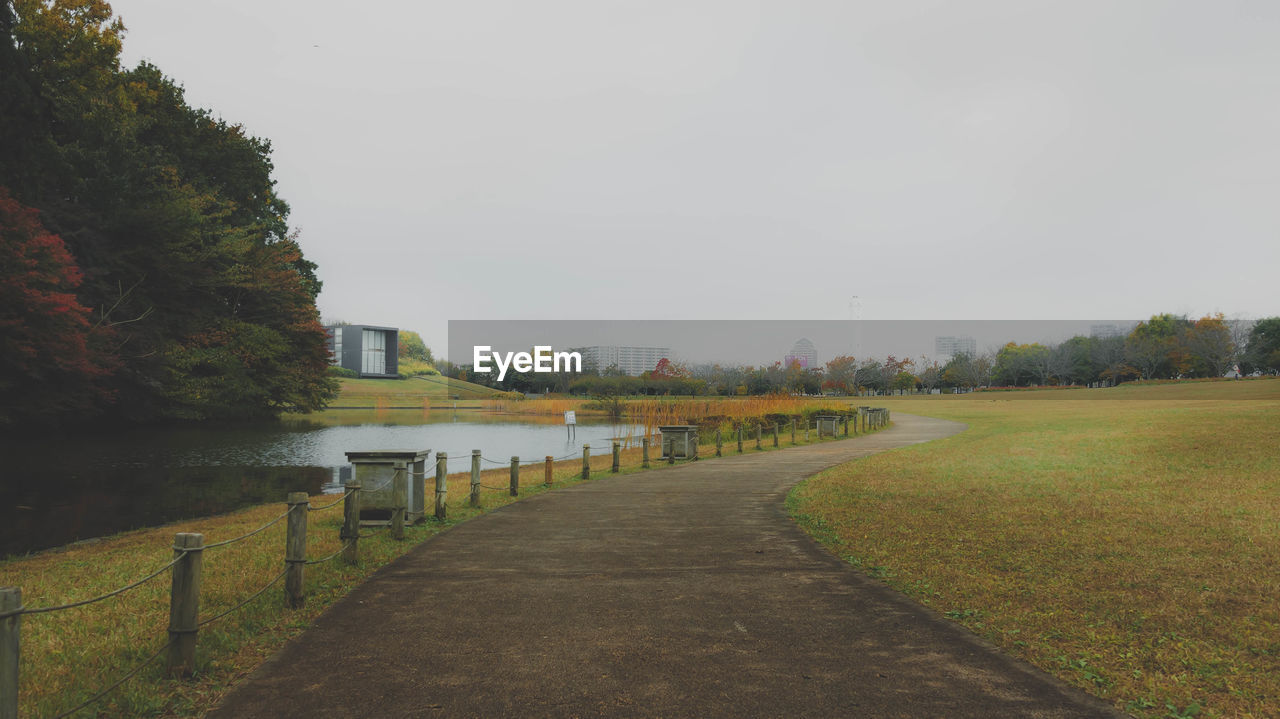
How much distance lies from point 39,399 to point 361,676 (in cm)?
3214

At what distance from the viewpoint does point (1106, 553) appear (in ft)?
26.1

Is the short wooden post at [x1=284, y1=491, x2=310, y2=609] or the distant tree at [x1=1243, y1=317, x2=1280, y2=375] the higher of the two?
the distant tree at [x1=1243, y1=317, x2=1280, y2=375]

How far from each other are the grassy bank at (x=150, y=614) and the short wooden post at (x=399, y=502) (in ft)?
0.61

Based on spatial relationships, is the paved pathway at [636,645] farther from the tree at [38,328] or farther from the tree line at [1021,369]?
the tree line at [1021,369]

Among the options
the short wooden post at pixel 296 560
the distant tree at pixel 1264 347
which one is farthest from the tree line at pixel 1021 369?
the short wooden post at pixel 296 560

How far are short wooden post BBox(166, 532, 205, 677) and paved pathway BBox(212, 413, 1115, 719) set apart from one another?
53 cm

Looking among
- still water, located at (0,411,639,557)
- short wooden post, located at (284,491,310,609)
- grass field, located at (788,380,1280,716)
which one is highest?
short wooden post, located at (284,491,310,609)

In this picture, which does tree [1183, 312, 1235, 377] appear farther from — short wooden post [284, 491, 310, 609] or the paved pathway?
short wooden post [284, 491, 310, 609]

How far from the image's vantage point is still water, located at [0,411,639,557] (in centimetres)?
1534

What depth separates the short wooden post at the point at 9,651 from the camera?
347 centimetres

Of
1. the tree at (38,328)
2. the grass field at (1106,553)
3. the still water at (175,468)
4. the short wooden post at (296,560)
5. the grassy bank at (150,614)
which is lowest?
the still water at (175,468)

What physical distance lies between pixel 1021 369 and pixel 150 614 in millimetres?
129565

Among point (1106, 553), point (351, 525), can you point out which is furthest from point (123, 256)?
point (1106, 553)

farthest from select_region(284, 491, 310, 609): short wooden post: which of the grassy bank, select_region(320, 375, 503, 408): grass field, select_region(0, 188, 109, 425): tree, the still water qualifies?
select_region(320, 375, 503, 408): grass field
